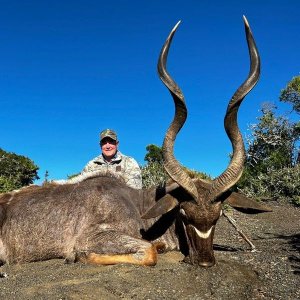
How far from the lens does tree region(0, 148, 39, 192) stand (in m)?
16.8

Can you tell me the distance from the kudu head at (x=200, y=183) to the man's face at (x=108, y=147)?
11.6 ft

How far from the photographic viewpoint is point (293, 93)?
20.6m

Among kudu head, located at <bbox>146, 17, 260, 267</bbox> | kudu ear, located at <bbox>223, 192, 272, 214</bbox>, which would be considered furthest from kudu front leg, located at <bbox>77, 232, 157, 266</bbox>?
kudu ear, located at <bbox>223, 192, 272, 214</bbox>

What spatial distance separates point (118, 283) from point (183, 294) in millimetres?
785

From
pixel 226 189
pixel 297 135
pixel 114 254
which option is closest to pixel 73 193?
pixel 114 254

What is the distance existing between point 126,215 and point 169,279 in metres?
1.87

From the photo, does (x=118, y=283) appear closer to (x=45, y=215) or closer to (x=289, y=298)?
(x=289, y=298)

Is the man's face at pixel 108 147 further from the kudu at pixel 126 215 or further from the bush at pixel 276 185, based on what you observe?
the bush at pixel 276 185

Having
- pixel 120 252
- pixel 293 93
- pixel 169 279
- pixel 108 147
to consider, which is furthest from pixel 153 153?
pixel 169 279

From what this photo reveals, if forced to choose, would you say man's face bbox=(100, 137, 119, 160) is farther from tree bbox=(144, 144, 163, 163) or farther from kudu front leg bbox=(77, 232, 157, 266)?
tree bbox=(144, 144, 163, 163)

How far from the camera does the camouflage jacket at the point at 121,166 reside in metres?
10.0

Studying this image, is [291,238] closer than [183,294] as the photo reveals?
No

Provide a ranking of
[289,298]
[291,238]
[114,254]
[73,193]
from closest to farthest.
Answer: [289,298] → [114,254] → [73,193] → [291,238]

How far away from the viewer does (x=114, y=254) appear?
648cm
